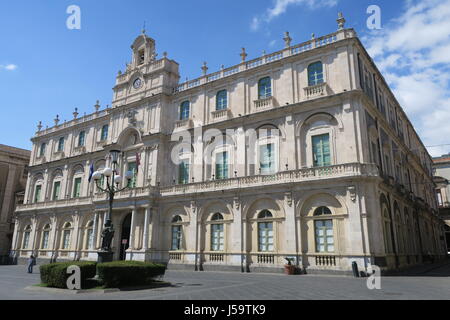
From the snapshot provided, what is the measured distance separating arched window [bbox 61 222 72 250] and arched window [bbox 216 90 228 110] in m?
20.6

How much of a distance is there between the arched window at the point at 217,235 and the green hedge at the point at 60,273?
12.5 meters

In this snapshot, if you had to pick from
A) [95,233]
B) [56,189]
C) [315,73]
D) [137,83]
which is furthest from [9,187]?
[315,73]

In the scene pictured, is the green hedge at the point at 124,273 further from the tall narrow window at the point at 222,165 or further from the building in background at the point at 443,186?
the building in background at the point at 443,186

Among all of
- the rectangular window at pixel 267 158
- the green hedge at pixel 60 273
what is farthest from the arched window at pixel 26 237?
the rectangular window at pixel 267 158

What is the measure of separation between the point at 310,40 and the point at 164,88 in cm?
1397

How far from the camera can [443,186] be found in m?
56.1

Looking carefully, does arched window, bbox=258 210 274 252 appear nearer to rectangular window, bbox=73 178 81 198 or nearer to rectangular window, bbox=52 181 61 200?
rectangular window, bbox=73 178 81 198

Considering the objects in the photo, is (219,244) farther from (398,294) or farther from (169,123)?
(398,294)

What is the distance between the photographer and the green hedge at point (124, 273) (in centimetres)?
1359

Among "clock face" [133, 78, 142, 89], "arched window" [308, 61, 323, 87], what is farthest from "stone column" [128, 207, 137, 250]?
"arched window" [308, 61, 323, 87]

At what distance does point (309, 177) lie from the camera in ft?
73.4

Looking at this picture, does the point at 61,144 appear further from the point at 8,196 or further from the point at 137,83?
the point at 137,83

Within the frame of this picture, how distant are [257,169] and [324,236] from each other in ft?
22.6
